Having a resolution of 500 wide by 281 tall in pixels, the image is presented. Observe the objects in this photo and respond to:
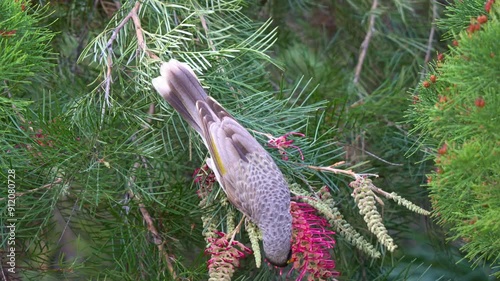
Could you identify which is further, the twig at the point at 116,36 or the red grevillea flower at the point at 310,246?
the twig at the point at 116,36

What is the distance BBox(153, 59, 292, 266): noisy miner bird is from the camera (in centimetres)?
219

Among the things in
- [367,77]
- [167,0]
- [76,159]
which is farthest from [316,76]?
[76,159]

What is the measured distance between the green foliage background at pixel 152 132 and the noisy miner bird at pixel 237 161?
0.05m

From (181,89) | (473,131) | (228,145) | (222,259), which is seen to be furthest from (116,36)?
(473,131)

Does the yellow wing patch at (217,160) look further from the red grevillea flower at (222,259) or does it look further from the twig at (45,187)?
the twig at (45,187)

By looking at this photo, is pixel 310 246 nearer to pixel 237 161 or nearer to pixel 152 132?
pixel 237 161

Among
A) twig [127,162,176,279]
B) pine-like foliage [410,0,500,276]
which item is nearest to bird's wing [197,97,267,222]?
twig [127,162,176,279]

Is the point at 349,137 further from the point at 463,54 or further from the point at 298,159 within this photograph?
the point at 463,54

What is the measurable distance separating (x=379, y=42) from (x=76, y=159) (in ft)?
6.38

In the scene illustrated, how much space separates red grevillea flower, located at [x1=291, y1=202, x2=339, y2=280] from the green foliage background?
0.66 feet

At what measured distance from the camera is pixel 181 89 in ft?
7.93

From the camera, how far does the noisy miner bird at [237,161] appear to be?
2188 millimetres

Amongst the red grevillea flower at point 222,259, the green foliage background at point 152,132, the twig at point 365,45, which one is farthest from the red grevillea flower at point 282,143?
the twig at point 365,45

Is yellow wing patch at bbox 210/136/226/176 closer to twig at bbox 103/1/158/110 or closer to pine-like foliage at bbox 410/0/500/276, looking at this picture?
twig at bbox 103/1/158/110
